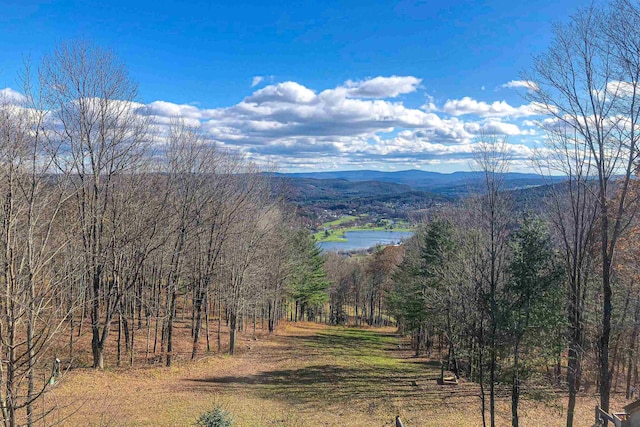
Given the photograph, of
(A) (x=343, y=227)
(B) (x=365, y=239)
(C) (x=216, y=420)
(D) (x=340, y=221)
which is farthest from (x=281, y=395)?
(D) (x=340, y=221)

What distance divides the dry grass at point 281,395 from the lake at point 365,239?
259 feet

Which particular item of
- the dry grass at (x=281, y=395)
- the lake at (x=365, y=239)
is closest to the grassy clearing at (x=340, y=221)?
the lake at (x=365, y=239)

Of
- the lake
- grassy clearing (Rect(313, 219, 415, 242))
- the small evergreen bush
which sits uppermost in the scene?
the small evergreen bush

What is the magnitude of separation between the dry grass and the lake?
78.9m

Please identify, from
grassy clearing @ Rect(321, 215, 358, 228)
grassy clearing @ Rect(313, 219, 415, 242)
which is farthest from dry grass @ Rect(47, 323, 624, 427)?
grassy clearing @ Rect(321, 215, 358, 228)

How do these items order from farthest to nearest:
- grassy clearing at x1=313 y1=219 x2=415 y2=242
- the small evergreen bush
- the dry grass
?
grassy clearing at x1=313 y1=219 x2=415 y2=242 → the dry grass → the small evergreen bush

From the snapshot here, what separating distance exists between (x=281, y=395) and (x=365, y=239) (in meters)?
107

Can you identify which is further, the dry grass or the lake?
the lake

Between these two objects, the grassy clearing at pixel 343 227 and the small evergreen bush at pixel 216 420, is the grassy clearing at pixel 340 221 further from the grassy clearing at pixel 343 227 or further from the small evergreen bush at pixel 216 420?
the small evergreen bush at pixel 216 420

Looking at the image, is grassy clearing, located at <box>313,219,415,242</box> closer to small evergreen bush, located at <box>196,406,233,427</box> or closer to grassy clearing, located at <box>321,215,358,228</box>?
grassy clearing, located at <box>321,215,358,228</box>

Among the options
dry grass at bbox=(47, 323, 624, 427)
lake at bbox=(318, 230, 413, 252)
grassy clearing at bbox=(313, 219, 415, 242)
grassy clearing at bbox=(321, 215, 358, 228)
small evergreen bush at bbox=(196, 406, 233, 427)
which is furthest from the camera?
grassy clearing at bbox=(321, 215, 358, 228)

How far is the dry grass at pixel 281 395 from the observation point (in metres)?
11.7

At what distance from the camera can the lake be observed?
104 m

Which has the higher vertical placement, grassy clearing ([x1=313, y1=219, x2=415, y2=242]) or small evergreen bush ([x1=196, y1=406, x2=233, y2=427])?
small evergreen bush ([x1=196, y1=406, x2=233, y2=427])
